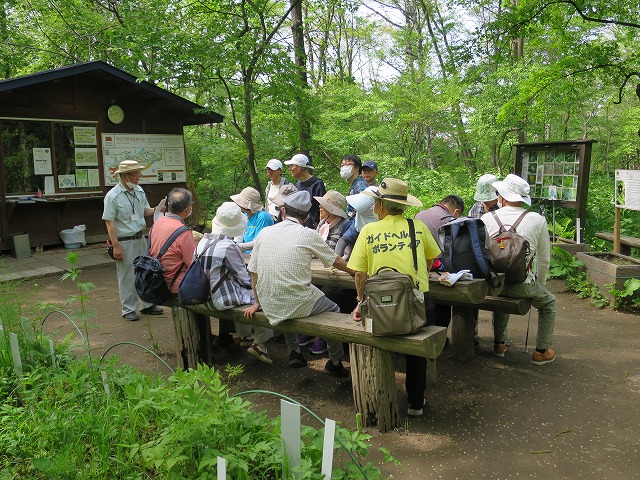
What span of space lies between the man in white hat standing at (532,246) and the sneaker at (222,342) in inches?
105

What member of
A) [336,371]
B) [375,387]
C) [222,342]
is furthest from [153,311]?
[375,387]

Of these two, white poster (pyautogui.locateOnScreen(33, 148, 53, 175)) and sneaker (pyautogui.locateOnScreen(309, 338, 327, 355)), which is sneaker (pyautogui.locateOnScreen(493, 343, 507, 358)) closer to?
sneaker (pyautogui.locateOnScreen(309, 338, 327, 355))

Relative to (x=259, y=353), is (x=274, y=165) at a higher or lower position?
higher

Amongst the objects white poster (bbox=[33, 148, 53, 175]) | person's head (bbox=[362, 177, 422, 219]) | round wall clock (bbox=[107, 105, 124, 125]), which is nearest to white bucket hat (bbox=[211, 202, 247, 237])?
person's head (bbox=[362, 177, 422, 219])

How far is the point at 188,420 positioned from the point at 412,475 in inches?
58.1

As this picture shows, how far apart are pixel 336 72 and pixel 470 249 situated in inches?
845

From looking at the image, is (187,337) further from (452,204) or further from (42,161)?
(42,161)

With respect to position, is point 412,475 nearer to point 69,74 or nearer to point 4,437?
point 4,437

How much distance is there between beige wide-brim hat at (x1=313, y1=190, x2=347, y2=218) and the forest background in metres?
5.16

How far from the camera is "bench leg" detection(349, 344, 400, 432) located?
3.40 meters

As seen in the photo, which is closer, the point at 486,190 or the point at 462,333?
the point at 462,333

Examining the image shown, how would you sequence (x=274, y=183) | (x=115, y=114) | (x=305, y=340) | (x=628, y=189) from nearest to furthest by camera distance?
(x=305, y=340), (x=274, y=183), (x=628, y=189), (x=115, y=114)

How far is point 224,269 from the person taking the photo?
421 cm

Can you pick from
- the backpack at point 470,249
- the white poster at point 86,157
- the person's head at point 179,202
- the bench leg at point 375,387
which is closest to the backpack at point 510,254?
the backpack at point 470,249
